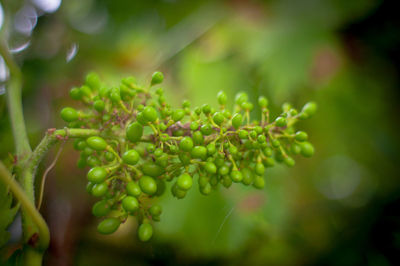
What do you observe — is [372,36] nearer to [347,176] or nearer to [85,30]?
[347,176]

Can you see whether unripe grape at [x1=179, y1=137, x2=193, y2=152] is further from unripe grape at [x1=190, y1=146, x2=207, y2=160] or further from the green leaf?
the green leaf

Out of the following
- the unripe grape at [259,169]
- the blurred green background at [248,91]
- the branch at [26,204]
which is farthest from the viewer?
the blurred green background at [248,91]

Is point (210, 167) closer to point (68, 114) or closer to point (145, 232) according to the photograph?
point (145, 232)

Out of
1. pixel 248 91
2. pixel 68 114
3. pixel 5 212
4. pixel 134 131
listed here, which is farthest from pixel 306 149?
pixel 248 91

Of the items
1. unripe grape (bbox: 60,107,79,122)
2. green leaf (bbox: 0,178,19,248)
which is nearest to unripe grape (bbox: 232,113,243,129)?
unripe grape (bbox: 60,107,79,122)

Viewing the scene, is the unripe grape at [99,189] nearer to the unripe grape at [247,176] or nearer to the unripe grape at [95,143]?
the unripe grape at [95,143]

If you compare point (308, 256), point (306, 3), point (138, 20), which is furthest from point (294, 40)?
point (308, 256)

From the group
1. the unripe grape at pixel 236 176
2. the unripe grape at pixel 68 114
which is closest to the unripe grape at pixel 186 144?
the unripe grape at pixel 236 176
